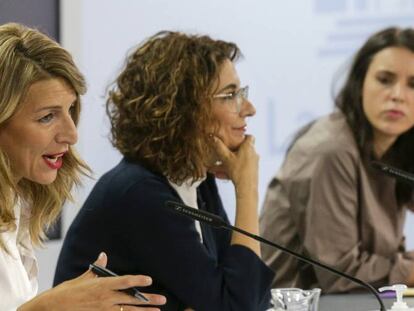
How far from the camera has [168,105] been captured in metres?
2.56

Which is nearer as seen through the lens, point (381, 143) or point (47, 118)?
point (47, 118)

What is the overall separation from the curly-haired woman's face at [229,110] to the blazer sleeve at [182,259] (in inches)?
11.9

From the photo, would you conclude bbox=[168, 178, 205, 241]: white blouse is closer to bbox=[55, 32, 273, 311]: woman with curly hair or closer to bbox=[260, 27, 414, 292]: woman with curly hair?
bbox=[55, 32, 273, 311]: woman with curly hair

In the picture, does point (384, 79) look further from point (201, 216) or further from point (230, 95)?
point (201, 216)

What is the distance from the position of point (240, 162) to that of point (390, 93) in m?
0.82

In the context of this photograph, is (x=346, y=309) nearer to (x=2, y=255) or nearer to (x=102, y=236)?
(x=102, y=236)

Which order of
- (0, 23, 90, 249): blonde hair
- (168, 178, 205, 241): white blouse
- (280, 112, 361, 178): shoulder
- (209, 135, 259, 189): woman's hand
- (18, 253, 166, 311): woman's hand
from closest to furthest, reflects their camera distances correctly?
1. (18, 253, 166, 311): woman's hand
2. (0, 23, 90, 249): blonde hair
3. (168, 178, 205, 241): white blouse
4. (209, 135, 259, 189): woman's hand
5. (280, 112, 361, 178): shoulder

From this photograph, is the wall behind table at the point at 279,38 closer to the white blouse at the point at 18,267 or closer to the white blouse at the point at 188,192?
the white blouse at the point at 188,192

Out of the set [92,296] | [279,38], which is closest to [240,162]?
[92,296]

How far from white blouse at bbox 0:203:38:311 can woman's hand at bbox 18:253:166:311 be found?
15 cm

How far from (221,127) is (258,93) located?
1476 millimetres

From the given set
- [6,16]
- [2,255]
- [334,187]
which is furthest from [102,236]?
[6,16]

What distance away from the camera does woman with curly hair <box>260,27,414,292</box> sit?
312cm

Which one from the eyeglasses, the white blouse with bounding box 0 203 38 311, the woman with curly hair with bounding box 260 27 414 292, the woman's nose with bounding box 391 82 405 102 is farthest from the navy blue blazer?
the woman's nose with bounding box 391 82 405 102
